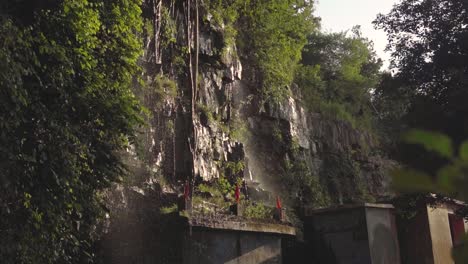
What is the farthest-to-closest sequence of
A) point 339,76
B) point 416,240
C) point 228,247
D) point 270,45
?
point 339,76 < point 270,45 < point 416,240 < point 228,247

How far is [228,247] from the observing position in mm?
9992

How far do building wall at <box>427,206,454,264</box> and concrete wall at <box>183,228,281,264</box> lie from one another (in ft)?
16.7

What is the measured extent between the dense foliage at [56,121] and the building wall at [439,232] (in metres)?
8.44

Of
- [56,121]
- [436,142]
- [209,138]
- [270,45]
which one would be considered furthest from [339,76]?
[436,142]

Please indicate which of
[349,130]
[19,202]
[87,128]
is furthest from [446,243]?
[19,202]

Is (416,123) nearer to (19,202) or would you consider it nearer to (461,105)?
(461,105)

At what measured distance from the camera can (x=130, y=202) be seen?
39.3 ft

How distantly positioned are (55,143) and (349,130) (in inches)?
604

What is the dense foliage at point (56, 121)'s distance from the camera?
22.6 feet

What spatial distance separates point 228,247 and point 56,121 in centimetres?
388

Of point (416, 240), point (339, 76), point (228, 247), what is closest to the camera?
point (228, 247)

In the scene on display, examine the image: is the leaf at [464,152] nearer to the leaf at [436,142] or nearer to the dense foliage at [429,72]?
the leaf at [436,142]

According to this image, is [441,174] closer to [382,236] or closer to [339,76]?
[382,236]

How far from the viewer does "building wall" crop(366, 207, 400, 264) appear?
12461 millimetres
